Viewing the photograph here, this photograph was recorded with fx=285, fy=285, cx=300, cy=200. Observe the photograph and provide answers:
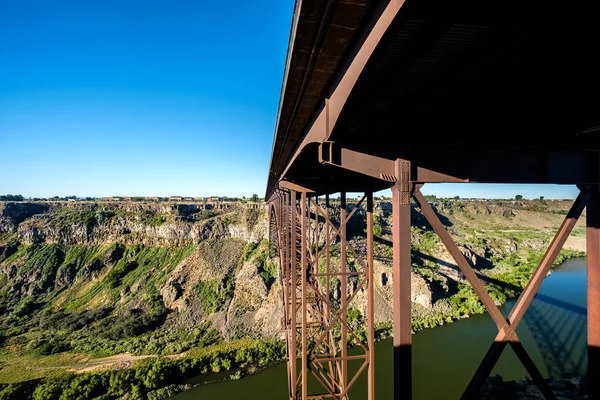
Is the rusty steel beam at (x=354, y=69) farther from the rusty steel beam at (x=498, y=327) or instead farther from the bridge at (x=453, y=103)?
the rusty steel beam at (x=498, y=327)

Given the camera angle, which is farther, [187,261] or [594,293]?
[187,261]

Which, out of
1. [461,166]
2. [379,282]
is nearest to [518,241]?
[379,282]

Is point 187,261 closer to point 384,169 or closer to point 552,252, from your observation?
point 384,169

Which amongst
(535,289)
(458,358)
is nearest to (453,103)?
(535,289)

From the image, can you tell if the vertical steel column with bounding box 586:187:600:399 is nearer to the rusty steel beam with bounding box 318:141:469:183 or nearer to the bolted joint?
the rusty steel beam with bounding box 318:141:469:183

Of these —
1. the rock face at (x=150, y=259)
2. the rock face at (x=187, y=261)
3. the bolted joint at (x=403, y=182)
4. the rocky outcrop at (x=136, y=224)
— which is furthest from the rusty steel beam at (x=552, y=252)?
the rocky outcrop at (x=136, y=224)

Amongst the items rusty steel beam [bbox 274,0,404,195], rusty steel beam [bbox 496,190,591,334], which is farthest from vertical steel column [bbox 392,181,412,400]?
rusty steel beam [bbox 496,190,591,334]
